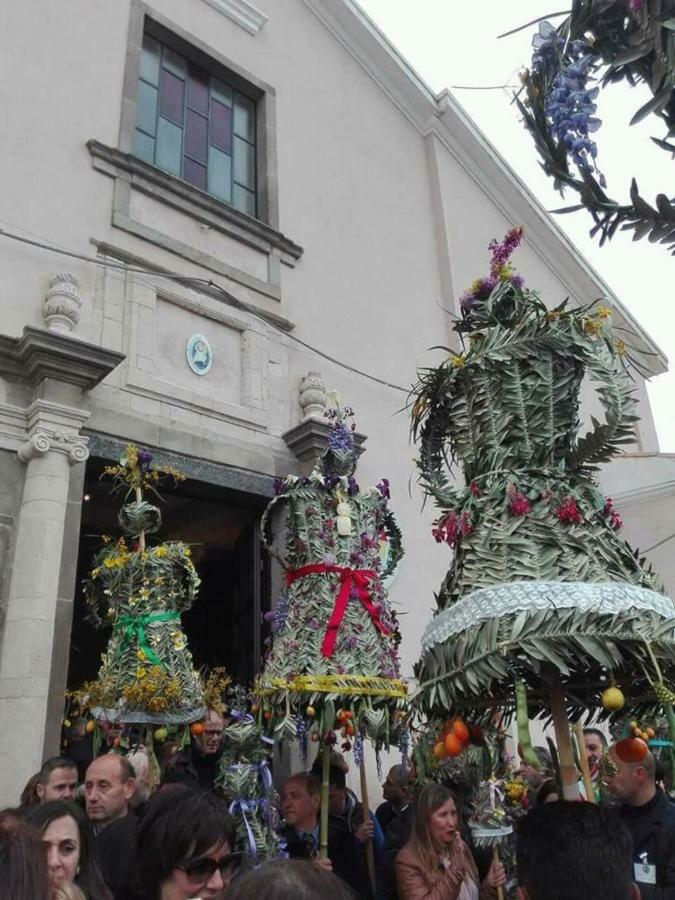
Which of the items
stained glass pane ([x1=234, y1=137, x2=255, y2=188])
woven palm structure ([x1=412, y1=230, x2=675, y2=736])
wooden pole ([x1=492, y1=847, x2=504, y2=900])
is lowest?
wooden pole ([x1=492, y1=847, x2=504, y2=900])

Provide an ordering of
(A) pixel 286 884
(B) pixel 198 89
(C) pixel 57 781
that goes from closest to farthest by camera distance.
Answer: (A) pixel 286 884 → (C) pixel 57 781 → (B) pixel 198 89

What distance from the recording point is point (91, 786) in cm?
346

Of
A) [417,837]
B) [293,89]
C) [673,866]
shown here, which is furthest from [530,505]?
[293,89]

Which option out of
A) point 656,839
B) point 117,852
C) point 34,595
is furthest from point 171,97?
point 656,839

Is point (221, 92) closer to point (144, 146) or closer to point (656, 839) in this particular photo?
point (144, 146)

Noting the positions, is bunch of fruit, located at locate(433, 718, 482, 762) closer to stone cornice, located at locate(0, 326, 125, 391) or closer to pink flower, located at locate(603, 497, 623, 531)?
pink flower, located at locate(603, 497, 623, 531)

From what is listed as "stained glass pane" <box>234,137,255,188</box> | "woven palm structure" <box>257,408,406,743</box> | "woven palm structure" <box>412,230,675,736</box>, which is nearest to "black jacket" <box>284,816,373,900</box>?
"woven palm structure" <box>257,408,406,743</box>

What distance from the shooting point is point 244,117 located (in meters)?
9.01

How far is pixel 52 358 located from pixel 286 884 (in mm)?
5054

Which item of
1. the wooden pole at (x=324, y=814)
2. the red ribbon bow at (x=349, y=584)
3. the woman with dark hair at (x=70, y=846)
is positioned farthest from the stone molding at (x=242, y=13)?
the woman with dark hair at (x=70, y=846)

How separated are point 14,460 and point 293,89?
6094 millimetres

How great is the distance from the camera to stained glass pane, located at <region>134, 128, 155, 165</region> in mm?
7777

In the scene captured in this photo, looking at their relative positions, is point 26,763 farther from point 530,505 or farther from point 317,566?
point 530,505

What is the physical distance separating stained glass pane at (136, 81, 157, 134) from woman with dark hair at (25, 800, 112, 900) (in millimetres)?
7003
